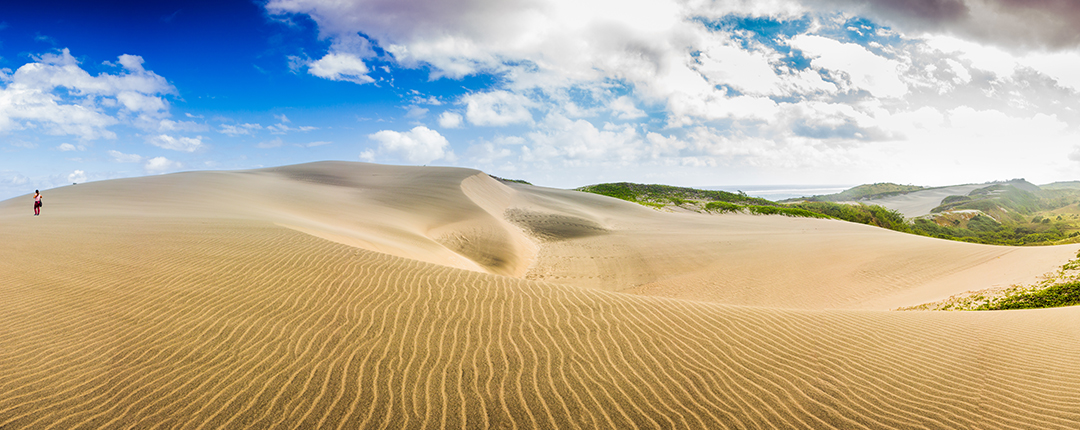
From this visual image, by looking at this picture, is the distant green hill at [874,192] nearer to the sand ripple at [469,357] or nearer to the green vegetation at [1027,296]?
the green vegetation at [1027,296]

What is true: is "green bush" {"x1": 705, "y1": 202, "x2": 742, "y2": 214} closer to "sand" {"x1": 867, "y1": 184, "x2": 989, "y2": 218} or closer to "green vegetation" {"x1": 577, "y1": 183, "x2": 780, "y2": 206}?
"green vegetation" {"x1": 577, "y1": 183, "x2": 780, "y2": 206}

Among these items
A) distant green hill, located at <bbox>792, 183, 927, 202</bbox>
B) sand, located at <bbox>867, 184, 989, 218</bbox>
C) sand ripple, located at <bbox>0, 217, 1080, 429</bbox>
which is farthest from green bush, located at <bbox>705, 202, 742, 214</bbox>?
distant green hill, located at <bbox>792, 183, 927, 202</bbox>

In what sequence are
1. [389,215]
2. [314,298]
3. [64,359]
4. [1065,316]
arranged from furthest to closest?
[389,215]
[1065,316]
[314,298]
[64,359]

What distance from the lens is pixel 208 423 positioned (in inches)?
140

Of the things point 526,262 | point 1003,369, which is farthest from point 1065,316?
point 526,262

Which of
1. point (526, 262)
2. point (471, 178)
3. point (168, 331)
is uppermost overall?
point (471, 178)

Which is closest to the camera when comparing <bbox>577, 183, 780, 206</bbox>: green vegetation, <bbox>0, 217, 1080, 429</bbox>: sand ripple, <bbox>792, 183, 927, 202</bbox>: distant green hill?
<bbox>0, 217, 1080, 429</bbox>: sand ripple

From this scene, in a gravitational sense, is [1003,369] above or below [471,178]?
below

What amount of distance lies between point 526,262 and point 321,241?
1092 cm

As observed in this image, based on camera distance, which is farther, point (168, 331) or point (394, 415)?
point (168, 331)

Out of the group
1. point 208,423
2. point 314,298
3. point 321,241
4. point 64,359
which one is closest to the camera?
point 208,423

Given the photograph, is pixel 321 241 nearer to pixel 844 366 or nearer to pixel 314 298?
pixel 314 298

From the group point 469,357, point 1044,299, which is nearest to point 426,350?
point 469,357

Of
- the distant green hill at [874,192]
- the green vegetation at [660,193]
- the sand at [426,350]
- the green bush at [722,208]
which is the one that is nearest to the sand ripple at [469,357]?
the sand at [426,350]
